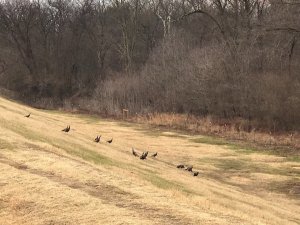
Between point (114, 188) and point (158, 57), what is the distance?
1649 inches

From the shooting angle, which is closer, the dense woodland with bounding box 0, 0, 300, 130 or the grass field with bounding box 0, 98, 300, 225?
the grass field with bounding box 0, 98, 300, 225

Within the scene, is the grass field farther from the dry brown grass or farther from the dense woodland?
the dense woodland

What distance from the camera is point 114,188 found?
11.2 m

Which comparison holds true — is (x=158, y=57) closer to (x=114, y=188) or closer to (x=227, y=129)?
(x=227, y=129)

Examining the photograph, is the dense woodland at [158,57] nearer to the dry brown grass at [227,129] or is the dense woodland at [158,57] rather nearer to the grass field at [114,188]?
the dry brown grass at [227,129]

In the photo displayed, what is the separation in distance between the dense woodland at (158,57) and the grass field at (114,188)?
44.1ft

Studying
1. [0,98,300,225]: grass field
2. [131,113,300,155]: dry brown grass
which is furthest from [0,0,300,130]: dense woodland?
[0,98,300,225]: grass field

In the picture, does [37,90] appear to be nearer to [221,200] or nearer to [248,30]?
[248,30]

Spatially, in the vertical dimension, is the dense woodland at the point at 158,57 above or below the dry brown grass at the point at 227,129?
above

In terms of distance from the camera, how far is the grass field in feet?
30.6

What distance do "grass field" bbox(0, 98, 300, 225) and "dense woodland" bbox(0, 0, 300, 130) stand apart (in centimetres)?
1343

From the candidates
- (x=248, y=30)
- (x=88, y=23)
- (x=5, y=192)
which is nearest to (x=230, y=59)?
(x=248, y=30)

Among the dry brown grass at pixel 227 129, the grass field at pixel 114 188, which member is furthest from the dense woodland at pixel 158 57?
the grass field at pixel 114 188

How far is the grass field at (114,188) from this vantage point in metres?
9.33
